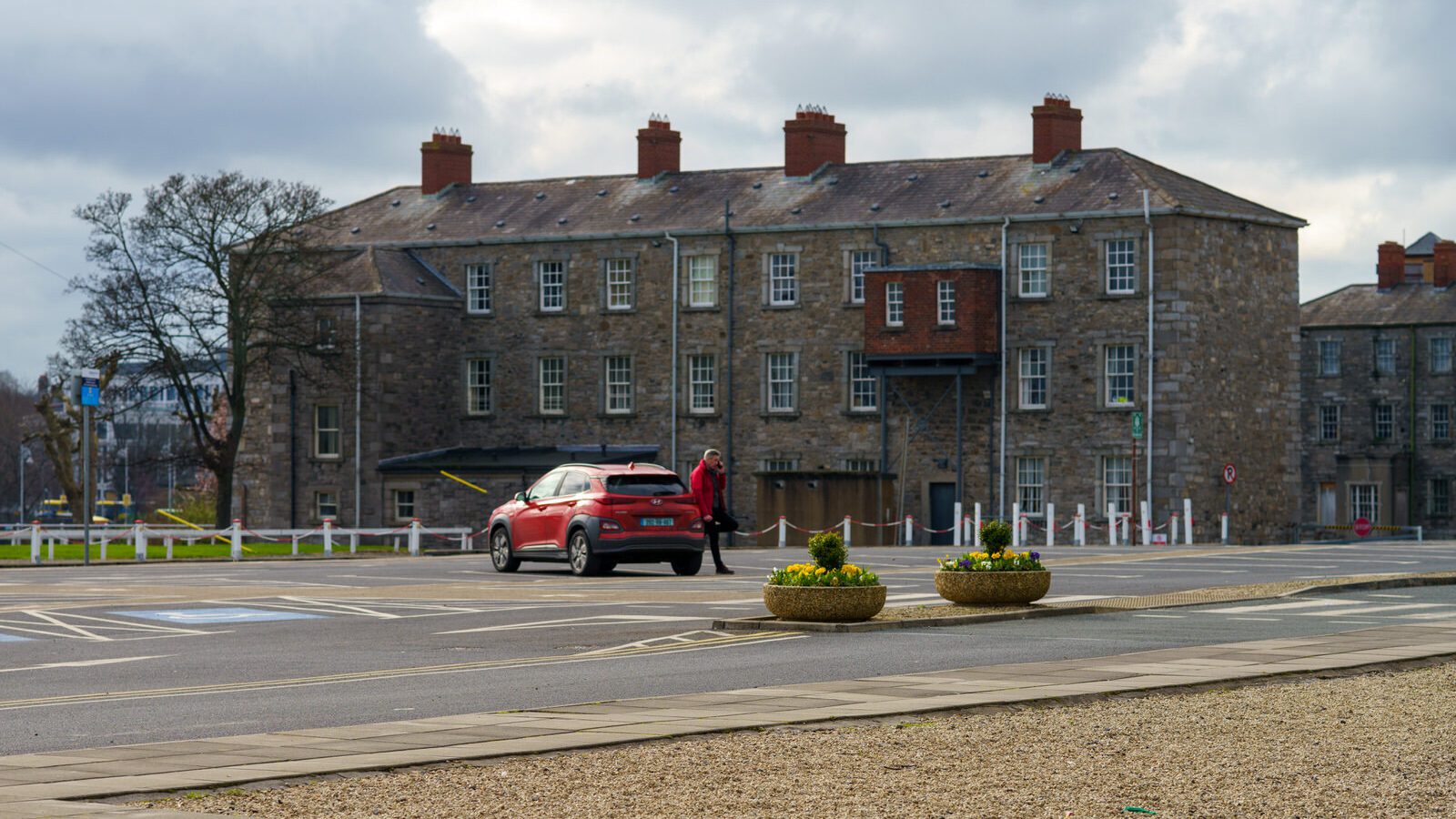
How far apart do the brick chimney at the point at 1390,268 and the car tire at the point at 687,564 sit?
214ft

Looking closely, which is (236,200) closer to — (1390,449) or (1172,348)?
(1172,348)

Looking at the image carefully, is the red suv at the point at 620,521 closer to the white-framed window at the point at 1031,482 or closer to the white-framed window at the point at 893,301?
the white-framed window at the point at 1031,482

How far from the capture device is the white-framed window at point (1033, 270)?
6134cm

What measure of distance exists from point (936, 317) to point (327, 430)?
19731 mm

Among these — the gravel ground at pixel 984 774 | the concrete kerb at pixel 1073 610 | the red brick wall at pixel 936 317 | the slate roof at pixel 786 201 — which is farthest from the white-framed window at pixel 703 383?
the gravel ground at pixel 984 774

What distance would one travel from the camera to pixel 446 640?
1975 centimetres

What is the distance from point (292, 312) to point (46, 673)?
51.0 metres

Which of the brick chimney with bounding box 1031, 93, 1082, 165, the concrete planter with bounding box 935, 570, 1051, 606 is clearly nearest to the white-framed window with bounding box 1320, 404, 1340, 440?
the brick chimney with bounding box 1031, 93, 1082, 165

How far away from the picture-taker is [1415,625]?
20.8 metres

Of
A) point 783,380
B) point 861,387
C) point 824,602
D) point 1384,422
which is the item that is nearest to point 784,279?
point 783,380

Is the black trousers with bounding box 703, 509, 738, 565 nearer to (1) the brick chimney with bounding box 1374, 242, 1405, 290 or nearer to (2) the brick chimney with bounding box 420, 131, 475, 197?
(2) the brick chimney with bounding box 420, 131, 475, 197

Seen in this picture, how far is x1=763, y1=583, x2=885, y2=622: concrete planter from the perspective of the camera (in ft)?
67.0

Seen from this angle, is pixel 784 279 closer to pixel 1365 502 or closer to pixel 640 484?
pixel 640 484

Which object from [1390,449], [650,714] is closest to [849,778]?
[650,714]
